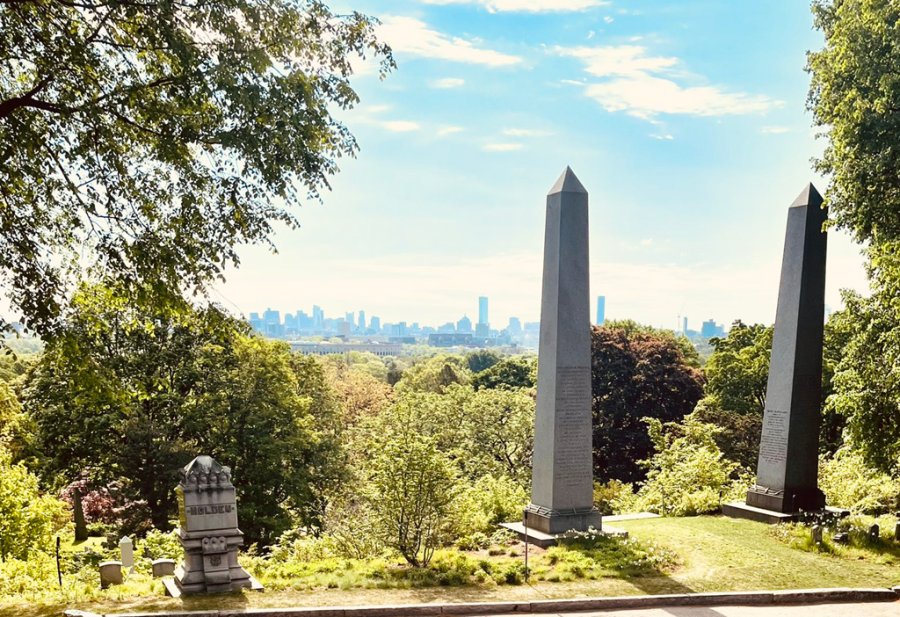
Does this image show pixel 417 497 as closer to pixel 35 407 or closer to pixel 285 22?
pixel 285 22

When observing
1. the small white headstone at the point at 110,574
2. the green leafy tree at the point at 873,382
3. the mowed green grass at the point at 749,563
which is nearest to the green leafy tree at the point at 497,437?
the mowed green grass at the point at 749,563

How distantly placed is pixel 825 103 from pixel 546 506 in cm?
899

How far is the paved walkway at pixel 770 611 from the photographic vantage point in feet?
31.7

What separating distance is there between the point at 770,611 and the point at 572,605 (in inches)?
Result: 108

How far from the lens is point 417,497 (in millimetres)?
12203

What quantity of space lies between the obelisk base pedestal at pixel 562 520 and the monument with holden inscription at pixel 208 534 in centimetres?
571

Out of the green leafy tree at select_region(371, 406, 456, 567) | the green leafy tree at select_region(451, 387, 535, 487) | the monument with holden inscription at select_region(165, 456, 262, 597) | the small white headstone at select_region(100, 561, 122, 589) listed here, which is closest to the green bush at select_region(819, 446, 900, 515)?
the green leafy tree at select_region(371, 406, 456, 567)

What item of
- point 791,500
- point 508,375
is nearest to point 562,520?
point 791,500

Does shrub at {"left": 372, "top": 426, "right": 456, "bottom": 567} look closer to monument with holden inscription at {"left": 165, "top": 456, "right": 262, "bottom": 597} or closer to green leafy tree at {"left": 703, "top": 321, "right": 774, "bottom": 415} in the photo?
monument with holden inscription at {"left": 165, "top": 456, "right": 262, "bottom": 597}

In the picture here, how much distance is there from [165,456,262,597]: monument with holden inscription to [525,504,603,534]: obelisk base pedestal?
5709 mm

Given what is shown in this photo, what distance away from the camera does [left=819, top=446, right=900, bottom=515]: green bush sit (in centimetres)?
1678

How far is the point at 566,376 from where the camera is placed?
14.0m

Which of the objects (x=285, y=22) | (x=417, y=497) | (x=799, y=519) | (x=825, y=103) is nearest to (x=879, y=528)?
(x=799, y=519)

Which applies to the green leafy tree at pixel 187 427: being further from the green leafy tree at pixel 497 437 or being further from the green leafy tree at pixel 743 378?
the green leafy tree at pixel 743 378
